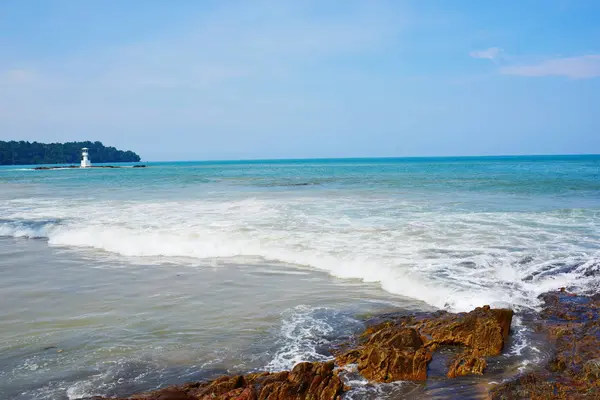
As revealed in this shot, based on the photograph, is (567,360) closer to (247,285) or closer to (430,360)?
(430,360)

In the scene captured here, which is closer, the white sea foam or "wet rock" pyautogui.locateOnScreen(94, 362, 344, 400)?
"wet rock" pyautogui.locateOnScreen(94, 362, 344, 400)

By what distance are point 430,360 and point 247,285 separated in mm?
4331

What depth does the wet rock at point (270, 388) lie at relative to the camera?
4.65 metres

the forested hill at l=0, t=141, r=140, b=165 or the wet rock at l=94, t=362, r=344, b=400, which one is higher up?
the forested hill at l=0, t=141, r=140, b=165

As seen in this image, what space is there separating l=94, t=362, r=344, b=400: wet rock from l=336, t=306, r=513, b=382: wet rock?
1.96 feet

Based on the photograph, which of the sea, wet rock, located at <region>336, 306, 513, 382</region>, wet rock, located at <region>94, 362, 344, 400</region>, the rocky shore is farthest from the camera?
the sea

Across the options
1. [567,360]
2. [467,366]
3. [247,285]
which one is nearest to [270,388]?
[467,366]

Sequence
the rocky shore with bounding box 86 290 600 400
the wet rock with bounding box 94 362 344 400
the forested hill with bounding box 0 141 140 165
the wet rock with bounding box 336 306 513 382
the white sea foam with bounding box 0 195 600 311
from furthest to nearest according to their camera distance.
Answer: the forested hill with bounding box 0 141 140 165 < the white sea foam with bounding box 0 195 600 311 < the wet rock with bounding box 336 306 513 382 < the rocky shore with bounding box 86 290 600 400 < the wet rock with bounding box 94 362 344 400

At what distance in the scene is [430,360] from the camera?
5.76 meters

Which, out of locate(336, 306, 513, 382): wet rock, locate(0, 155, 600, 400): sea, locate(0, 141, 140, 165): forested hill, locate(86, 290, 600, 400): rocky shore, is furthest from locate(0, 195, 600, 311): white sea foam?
locate(0, 141, 140, 165): forested hill

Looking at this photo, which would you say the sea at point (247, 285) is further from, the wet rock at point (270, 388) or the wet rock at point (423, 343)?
the wet rock at point (270, 388)

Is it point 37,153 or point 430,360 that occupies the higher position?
point 37,153

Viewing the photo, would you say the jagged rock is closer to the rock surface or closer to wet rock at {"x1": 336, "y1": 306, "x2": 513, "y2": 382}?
wet rock at {"x1": 336, "y1": 306, "x2": 513, "y2": 382}

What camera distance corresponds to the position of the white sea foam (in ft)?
29.4
